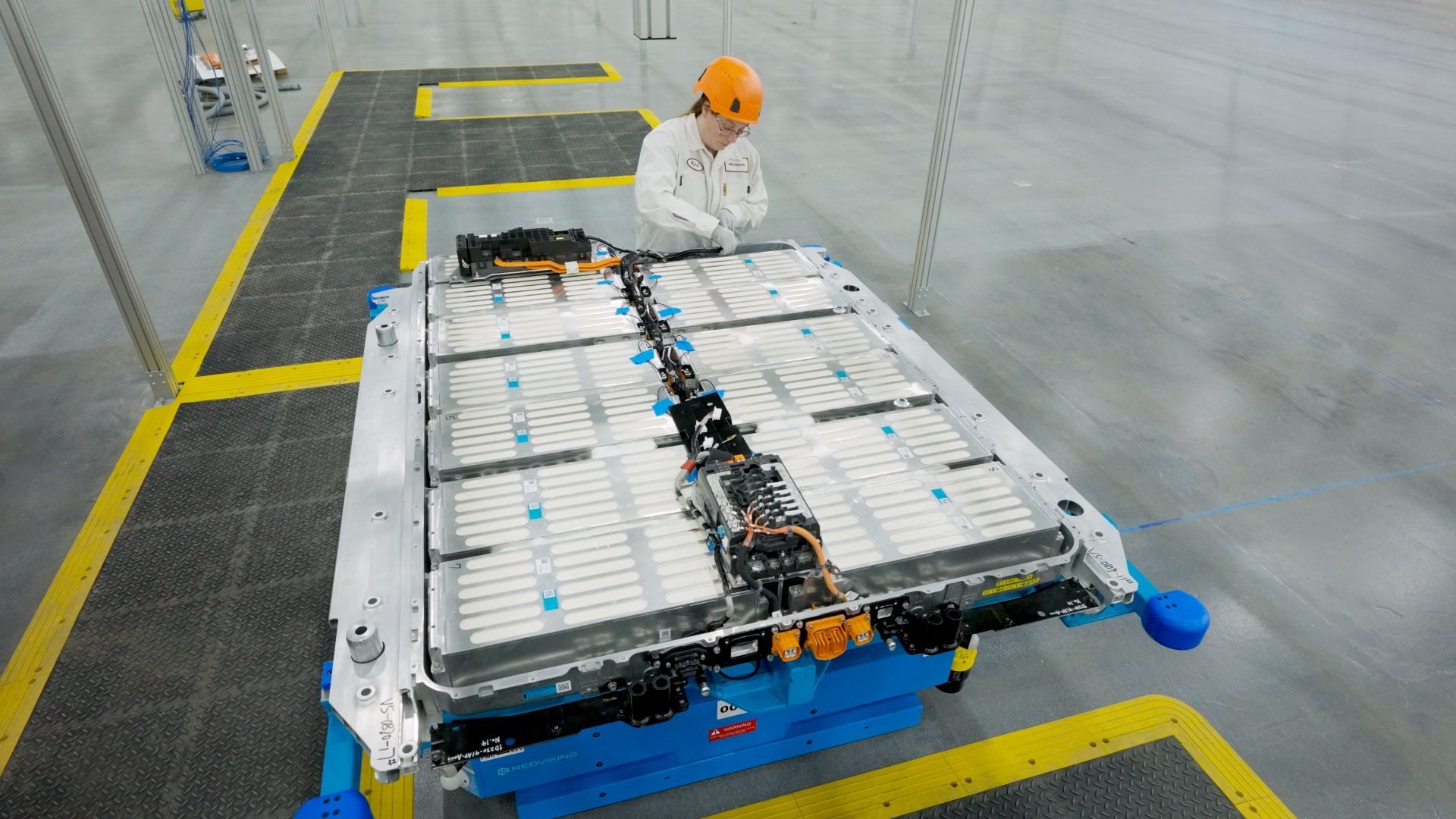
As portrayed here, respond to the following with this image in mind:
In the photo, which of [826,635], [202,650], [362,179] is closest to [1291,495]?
[826,635]

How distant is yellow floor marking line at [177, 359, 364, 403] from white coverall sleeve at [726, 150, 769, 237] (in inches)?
108

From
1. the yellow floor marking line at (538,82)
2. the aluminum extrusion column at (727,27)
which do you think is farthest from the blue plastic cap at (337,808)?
the yellow floor marking line at (538,82)

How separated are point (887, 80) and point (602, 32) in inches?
266

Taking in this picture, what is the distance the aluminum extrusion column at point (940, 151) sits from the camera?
521cm

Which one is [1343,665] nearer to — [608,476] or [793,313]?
[793,313]

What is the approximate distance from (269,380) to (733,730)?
419 centimetres

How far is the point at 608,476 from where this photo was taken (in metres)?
2.40

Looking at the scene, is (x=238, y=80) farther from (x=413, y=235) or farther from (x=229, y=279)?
(x=229, y=279)

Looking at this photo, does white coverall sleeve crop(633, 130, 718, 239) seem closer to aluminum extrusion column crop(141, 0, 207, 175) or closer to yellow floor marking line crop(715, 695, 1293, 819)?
yellow floor marking line crop(715, 695, 1293, 819)

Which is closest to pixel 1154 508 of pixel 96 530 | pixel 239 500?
pixel 239 500

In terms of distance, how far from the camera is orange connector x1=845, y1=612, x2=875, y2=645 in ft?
6.59

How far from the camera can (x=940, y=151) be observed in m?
5.69

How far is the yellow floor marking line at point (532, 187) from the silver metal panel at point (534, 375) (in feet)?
19.3

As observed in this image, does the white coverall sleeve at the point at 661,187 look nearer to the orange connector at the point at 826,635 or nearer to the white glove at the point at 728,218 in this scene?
the white glove at the point at 728,218
